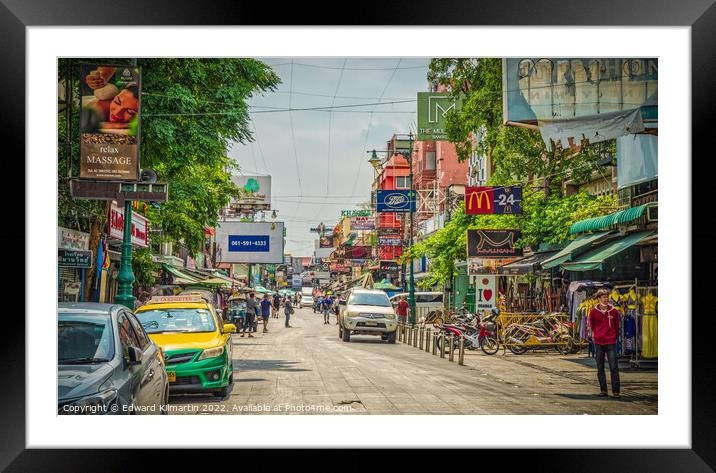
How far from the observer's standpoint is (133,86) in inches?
655

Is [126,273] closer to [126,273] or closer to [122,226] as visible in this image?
[126,273]

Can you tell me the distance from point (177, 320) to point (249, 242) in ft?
143

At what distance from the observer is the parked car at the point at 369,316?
107ft

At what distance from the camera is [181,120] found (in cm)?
2230

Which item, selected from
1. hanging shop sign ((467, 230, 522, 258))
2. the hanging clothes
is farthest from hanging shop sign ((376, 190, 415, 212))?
the hanging clothes

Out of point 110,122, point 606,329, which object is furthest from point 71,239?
point 606,329

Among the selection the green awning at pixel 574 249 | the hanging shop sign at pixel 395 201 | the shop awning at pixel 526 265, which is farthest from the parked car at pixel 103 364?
the hanging shop sign at pixel 395 201

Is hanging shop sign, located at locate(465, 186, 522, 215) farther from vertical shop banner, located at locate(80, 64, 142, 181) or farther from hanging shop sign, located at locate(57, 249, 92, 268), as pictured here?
vertical shop banner, located at locate(80, 64, 142, 181)

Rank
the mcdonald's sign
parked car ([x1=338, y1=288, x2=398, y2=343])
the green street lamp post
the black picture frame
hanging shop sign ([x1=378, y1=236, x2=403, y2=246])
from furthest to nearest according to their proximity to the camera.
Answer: hanging shop sign ([x1=378, y1=236, x2=403, y2=246]), parked car ([x1=338, y1=288, x2=398, y2=343]), the mcdonald's sign, the green street lamp post, the black picture frame

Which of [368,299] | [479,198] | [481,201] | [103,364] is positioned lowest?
[368,299]

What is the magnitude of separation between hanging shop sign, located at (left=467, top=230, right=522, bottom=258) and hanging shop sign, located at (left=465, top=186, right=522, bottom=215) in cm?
88

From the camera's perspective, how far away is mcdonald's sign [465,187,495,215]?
29.4 m
